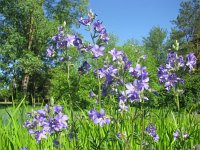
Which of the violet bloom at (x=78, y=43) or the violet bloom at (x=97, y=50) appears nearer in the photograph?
the violet bloom at (x=97, y=50)

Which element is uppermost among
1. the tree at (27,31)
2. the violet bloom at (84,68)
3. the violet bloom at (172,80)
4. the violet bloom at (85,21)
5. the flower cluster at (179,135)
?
the tree at (27,31)

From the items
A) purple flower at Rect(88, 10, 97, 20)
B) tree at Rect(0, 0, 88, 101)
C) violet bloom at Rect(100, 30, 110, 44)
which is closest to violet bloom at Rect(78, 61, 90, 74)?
violet bloom at Rect(100, 30, 110, 44)

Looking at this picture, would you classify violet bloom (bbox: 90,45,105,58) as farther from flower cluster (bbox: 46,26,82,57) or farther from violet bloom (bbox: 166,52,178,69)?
violet bloom (bbox: 166,52,178,69)

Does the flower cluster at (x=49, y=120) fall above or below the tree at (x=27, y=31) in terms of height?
below

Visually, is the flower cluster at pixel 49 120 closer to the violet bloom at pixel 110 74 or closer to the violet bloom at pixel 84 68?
the violet bloom at pixel 110 74

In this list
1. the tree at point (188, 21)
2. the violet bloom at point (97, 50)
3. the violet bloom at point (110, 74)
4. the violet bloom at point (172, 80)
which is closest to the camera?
the violet bloom at point (110, 74)

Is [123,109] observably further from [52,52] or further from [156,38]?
[156,38]

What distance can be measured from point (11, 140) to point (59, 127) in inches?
52.6

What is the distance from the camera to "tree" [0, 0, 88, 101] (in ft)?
89.5

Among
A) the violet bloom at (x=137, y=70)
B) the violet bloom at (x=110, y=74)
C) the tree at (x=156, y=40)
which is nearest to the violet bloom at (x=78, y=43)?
the violet bloom at (x=110, y=74)

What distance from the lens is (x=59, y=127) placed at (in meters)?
2.22

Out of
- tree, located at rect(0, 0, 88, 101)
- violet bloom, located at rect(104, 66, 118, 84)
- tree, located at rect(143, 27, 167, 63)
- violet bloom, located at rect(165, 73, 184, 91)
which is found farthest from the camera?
tree, located at rect(143, 27, 167, 63)

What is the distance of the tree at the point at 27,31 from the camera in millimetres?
27266

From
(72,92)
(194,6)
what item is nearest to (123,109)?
(72,92)
